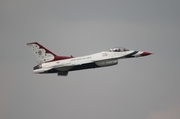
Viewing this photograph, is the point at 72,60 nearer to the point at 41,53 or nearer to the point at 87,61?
the point at 87,61

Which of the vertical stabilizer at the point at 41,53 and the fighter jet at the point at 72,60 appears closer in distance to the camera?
the fighter jet at the point at 72,60

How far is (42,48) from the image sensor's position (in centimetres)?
4744

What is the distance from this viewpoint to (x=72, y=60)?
44125 millimetres

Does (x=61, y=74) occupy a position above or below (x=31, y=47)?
below

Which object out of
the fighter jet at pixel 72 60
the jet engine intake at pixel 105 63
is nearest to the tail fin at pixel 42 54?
the fighter jet at pixel 72 60

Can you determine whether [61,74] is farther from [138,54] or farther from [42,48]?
[138,54]

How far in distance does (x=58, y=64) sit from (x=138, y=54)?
472 inches

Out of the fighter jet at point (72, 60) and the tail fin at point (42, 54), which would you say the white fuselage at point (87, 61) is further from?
the tail fin at point (42, 54)

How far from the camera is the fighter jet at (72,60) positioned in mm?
43844

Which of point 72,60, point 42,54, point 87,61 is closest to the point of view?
point 87,61

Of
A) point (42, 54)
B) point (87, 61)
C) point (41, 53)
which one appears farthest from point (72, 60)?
point (41, 53)

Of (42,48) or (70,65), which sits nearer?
(70,65)

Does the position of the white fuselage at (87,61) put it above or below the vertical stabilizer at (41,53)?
below

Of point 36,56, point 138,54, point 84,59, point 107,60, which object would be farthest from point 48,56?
point 138,54
